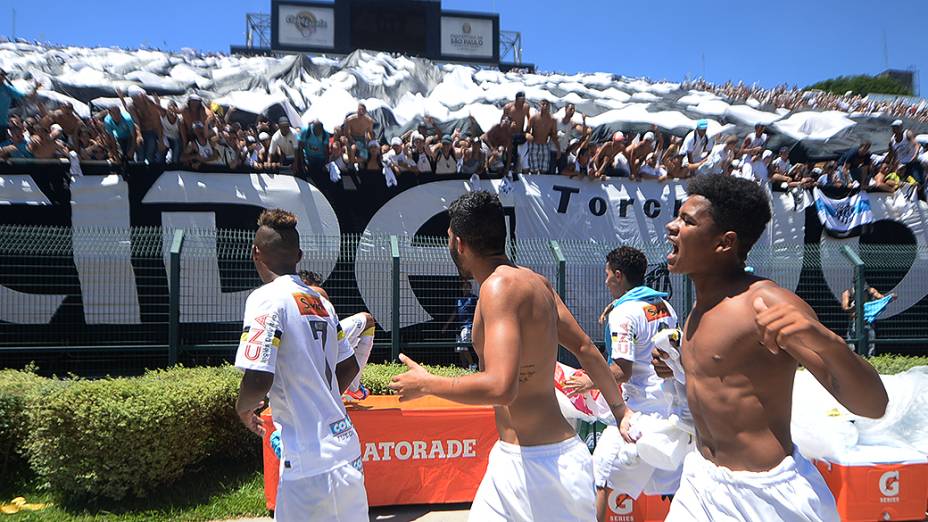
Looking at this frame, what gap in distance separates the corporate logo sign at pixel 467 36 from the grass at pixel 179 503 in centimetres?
2849

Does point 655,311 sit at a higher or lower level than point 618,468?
higher

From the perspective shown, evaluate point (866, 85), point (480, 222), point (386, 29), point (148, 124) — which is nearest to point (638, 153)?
point (148, 124)

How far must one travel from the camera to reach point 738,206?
2.46 meters

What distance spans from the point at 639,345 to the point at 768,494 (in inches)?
95.1

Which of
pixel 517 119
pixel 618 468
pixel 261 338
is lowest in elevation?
pixel 618 468

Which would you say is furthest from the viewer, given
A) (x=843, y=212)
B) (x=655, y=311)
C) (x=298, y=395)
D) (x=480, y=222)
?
(x=843, y=212)

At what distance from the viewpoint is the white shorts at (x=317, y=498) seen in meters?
2.96

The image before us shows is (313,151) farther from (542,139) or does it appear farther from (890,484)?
(890,484)

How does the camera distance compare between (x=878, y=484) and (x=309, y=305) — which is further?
(x=878, y=484)

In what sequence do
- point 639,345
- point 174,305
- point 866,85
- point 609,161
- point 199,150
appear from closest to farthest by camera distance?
1. point 639,345
2. point 174,305
3. point 199,150
4. point 609,161
5. point 866,85

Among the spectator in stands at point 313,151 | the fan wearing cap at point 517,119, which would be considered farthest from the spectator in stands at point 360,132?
the fan wearing cap at point 517,119

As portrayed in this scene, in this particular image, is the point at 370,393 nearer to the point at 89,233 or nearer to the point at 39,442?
the point at 39,442

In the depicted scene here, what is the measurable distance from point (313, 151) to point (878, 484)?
8287mm

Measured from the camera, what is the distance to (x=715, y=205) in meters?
2.49
